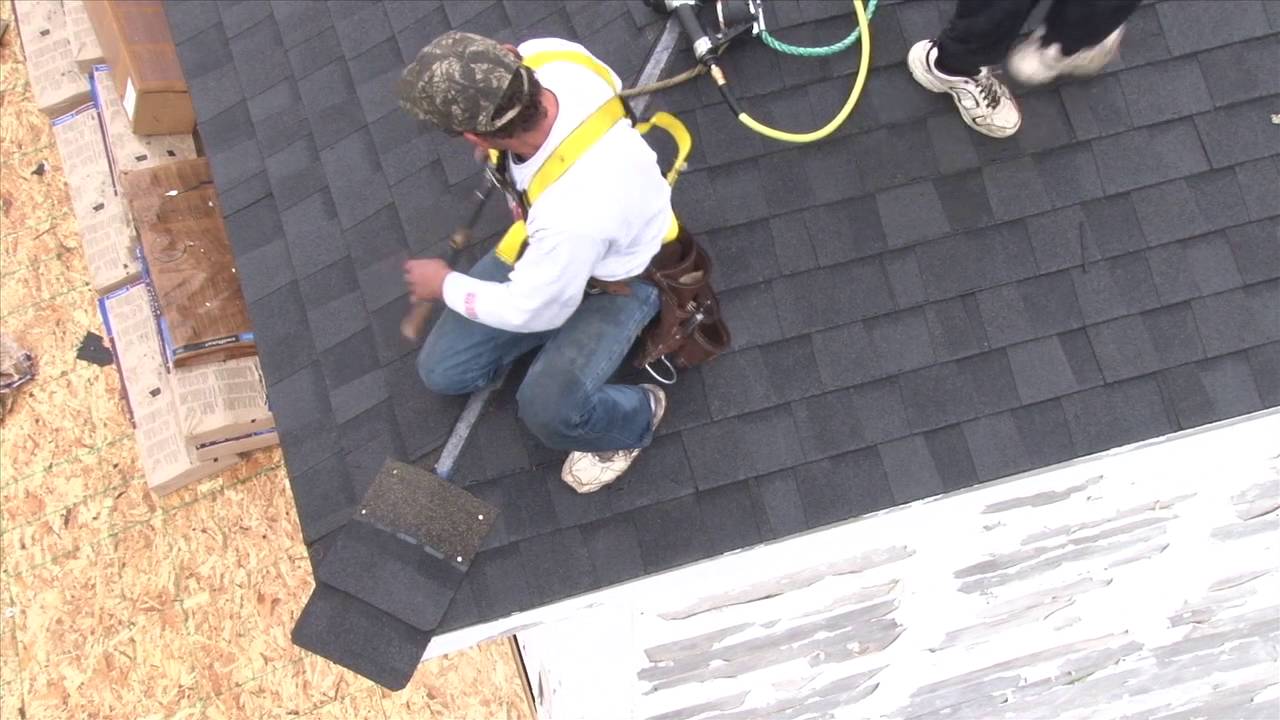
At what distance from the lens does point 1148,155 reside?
322 centimetres

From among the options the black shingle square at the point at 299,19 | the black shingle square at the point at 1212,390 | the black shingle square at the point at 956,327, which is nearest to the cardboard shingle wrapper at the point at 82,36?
the black shingle square at the point at 299,19

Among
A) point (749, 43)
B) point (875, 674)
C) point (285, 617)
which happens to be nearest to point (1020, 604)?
point (875, 674)

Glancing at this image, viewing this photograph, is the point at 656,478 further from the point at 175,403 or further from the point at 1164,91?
the point at 175,403

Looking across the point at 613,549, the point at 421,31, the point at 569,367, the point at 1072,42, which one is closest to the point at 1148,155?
the point at 1072,42

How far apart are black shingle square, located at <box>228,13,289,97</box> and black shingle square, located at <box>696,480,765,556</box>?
2328mm

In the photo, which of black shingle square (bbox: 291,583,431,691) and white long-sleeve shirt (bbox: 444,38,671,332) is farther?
black shingle square (bbox: 291,583,431,691)

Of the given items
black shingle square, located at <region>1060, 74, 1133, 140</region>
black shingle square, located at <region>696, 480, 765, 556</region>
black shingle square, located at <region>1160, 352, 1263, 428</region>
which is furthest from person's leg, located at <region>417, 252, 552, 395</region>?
black shingle square, located at <region>1160, 352, 1263, 428</region>

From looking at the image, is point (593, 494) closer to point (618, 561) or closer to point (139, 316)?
point (618, 561)

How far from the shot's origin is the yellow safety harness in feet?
7.93

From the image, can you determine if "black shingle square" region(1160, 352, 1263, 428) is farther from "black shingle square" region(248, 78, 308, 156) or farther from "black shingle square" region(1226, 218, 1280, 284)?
"black shingle square" region(248, 78, 308, 156)

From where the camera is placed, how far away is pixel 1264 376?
10.2 ft

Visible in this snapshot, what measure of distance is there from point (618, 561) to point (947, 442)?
47.5 inches

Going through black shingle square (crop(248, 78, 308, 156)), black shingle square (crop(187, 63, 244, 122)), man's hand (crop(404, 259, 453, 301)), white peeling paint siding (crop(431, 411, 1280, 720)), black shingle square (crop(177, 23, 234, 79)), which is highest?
black shingle square (crop(177, 23, 234, 79))

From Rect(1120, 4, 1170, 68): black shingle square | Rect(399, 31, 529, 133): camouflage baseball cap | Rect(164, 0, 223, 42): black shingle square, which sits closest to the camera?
Rect(399, 31, 529, 133): camouflage baseball cap
